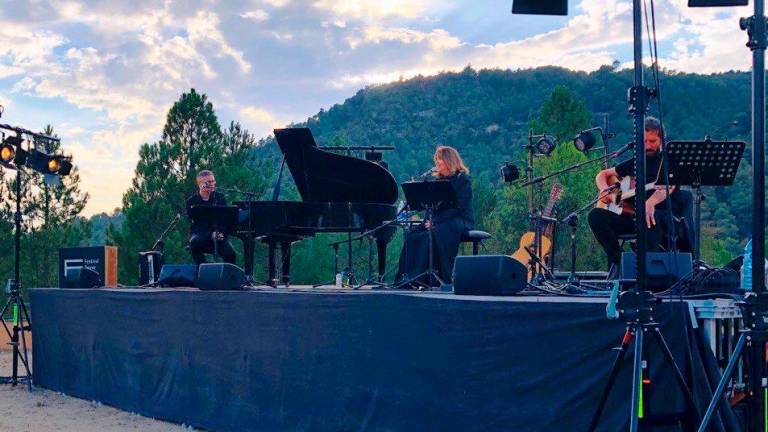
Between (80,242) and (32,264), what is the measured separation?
3.49 feet

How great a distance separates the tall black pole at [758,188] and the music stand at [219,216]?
5461 millimetres

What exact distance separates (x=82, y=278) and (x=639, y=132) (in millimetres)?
6100

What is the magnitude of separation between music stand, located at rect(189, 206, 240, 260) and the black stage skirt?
1.72 m

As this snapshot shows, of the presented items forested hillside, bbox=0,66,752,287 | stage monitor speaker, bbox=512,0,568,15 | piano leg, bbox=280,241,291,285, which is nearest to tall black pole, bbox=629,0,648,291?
stage monitor speaker, bbox=512,0,568,15

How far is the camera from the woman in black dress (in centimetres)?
678

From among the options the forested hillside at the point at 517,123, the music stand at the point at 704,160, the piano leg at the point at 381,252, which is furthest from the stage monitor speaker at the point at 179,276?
the forested hillside at the point at 517,123

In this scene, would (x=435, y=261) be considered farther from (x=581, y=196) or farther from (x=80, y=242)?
(x=581, y=196)

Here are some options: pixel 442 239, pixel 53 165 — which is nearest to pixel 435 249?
pixel 442 239

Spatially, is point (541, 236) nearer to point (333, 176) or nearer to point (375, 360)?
point (333, 176)

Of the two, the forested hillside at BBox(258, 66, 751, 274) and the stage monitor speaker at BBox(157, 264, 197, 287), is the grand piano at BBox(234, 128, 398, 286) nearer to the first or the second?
the stage monitor speaker at BBox(157, 264, 197, 287)

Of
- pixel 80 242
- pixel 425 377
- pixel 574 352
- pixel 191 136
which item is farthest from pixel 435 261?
pixel 80 242

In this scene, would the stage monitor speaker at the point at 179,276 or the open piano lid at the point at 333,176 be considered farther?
the open piano lid at the point at 333,176

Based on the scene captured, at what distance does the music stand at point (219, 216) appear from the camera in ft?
25.1

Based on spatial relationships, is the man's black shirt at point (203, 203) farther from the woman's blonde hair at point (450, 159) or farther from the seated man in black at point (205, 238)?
the woman's blonde hair at point (450, 159)
